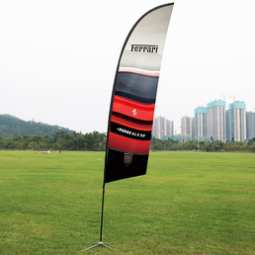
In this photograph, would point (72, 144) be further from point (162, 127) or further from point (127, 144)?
point (127, 144)

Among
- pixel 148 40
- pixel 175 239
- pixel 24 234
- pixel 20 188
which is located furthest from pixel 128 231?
pixel 20 188

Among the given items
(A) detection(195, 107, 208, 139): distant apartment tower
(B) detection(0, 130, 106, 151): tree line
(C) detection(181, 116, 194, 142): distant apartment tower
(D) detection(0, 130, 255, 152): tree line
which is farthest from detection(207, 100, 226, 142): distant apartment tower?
(B) detection(0, 130, 106, 151): tree line

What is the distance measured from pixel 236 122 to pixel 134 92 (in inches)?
5687

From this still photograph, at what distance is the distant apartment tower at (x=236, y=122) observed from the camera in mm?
138250

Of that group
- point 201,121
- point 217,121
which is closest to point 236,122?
point 217,121

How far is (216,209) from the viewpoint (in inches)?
360

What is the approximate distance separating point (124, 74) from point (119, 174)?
1.85 m

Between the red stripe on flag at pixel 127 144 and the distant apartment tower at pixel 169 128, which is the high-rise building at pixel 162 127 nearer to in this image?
the distant apartment tower at pixel 169 128

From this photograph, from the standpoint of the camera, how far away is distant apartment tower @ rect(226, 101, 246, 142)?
138m

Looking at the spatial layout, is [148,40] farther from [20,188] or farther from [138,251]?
[20,188]

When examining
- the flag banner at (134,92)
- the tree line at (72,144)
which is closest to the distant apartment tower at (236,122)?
the tree line at (72,144)

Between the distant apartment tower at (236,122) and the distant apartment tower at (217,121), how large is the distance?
239cm

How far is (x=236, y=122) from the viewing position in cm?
13988

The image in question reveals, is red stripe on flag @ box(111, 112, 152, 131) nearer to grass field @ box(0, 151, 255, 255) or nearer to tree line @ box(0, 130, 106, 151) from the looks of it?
grass field @ box(0, 151, 255, 255)
